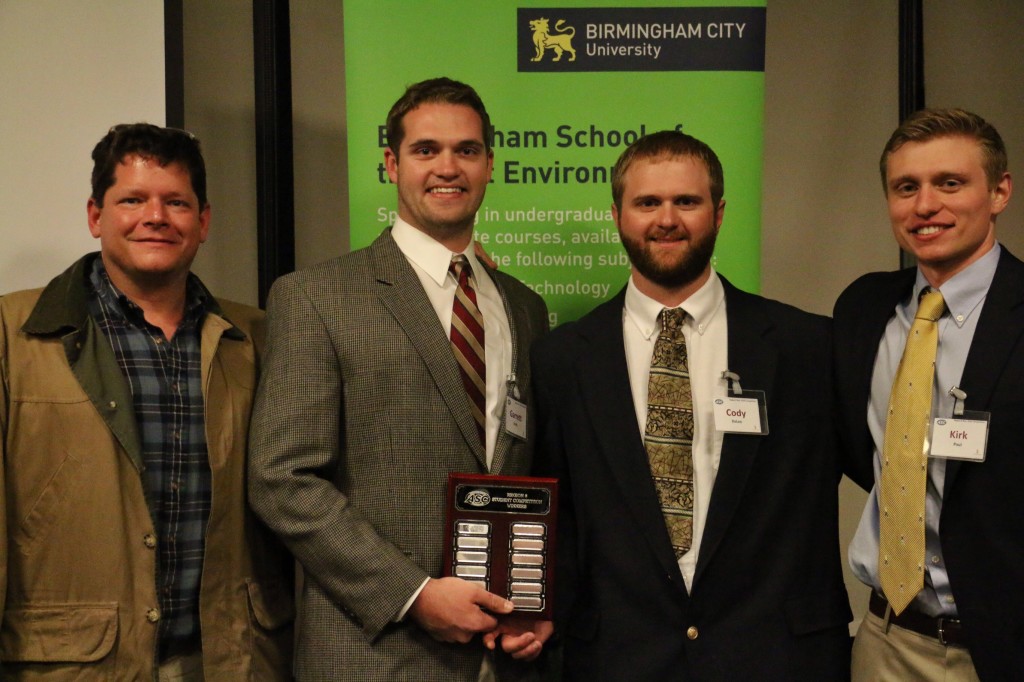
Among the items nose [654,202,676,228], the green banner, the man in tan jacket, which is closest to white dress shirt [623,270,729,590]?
nose [654,202,676,228]

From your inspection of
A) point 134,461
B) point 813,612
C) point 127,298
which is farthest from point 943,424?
point 127,298

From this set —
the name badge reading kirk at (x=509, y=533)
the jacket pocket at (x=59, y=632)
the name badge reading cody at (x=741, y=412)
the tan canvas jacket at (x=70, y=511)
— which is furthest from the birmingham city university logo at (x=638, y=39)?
the jacket pocket at (x=59, y=632)

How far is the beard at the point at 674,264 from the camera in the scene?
8.50 ft

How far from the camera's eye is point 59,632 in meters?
2.35

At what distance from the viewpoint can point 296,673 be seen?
2512 millimetres

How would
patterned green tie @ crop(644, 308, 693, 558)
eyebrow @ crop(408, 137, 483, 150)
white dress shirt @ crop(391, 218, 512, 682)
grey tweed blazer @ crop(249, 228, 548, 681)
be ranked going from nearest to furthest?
grey tweed blazer @ crop(249, 228, 548, 681), patterned green tie @ crop(644, 308, 693, 558), white dress shirt @ crop(391, 218, 512, 682), eyebrow @ crop(408, 137, 483, 150)

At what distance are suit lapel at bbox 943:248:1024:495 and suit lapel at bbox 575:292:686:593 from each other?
0.70 meters

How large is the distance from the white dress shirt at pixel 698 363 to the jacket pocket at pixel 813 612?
10.4 inches

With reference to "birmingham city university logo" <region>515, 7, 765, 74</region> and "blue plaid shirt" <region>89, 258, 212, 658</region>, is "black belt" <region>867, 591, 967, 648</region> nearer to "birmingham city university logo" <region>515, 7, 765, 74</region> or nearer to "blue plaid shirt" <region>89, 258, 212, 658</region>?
"blue plaid shirt" <region>89, 258, 212, 658</region>

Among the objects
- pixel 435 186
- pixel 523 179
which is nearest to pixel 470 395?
pixel 435 186

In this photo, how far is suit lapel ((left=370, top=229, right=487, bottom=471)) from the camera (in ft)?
8.08

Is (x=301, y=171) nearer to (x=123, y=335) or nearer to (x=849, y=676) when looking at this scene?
(x=123, y=335)

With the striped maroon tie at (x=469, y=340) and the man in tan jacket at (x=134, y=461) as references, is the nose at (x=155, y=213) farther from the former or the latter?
the striped maroon tie at (x=469, y=340)

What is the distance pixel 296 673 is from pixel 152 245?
1.17m
